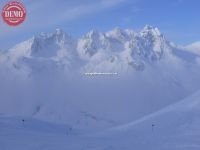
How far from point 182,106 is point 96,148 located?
245 feet

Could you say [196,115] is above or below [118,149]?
above

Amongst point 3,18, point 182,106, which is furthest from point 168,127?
point 3,18

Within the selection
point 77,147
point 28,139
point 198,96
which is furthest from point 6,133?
point 198,96

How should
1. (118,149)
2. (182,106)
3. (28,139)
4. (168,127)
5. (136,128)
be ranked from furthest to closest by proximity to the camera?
1. (182,106)
2. (136,128)
3. (168,127)
4. (28,139)
5. (118,149)

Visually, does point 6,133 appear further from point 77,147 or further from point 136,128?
point 136,128

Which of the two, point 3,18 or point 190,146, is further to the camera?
point 190,146

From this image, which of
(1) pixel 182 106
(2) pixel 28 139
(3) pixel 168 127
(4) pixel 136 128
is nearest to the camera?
(2) pixel 28 139

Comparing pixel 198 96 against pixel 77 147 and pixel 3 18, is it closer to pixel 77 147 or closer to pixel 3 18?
pixel 77 147

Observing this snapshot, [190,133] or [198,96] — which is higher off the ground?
[198,96]

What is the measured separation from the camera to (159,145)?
101 m

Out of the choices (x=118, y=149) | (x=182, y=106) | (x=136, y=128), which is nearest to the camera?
(x=118, y=149)

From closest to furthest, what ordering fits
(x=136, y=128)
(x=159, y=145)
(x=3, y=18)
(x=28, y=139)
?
(x=3, y=18) → (x=159, y=145) → (x=28, y=139) → (x=136, y=128)

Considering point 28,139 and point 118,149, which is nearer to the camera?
point 118,149

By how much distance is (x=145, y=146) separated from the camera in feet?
329
